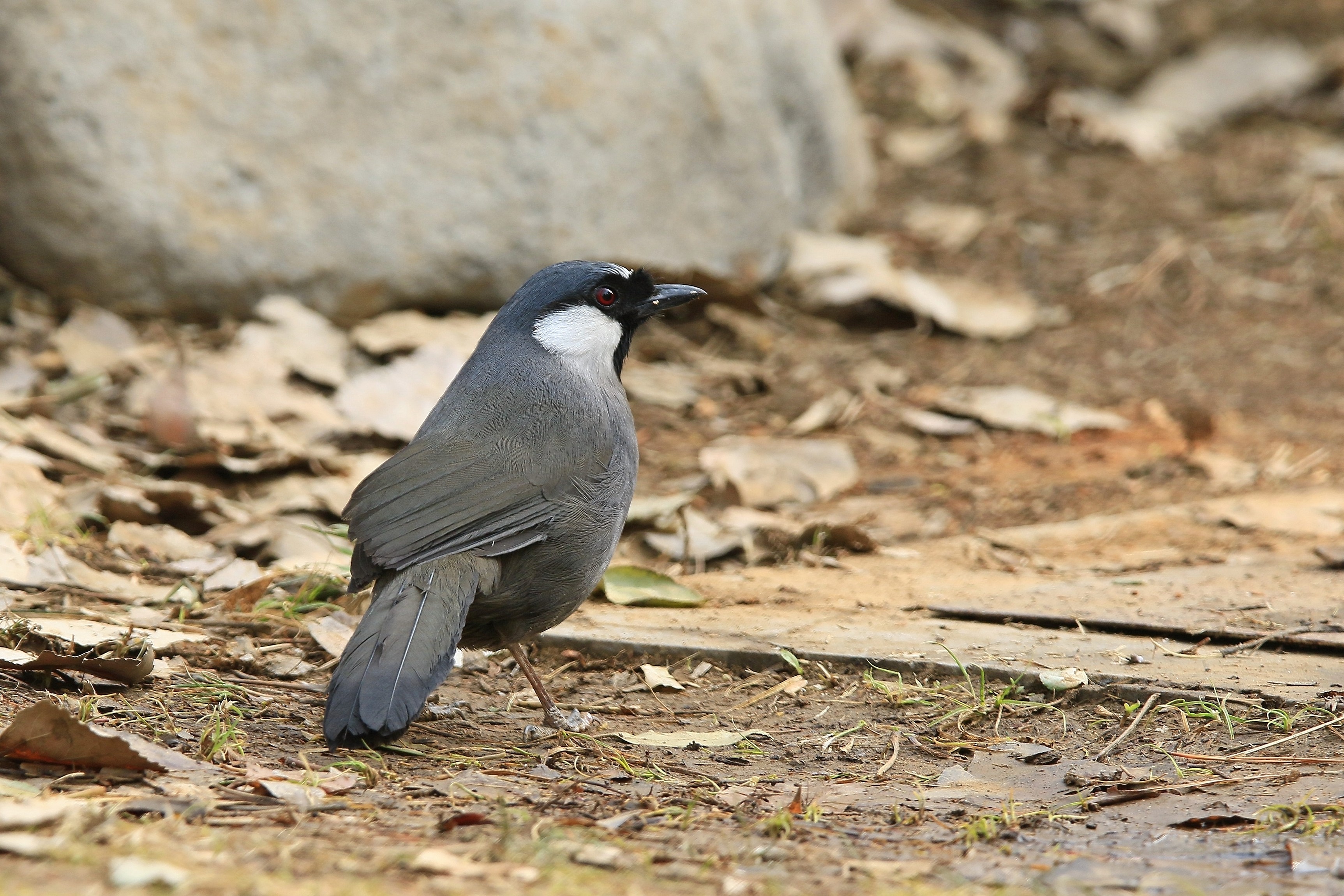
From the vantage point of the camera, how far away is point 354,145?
247 inches

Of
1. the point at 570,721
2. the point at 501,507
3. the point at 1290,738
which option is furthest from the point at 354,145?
the point at 1290,738

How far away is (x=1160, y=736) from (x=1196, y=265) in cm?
499

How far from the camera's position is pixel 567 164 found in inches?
257

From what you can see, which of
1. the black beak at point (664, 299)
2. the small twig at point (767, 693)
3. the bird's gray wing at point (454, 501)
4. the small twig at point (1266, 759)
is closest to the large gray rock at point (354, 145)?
the black beak at point (664, 299)

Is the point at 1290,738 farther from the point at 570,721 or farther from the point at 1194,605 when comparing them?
the point at 570,721

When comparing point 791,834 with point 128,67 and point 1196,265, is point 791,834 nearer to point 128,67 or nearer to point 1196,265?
point 128,67

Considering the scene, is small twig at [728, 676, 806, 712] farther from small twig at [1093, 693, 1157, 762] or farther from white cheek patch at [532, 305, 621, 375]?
white cheek patch at [532, 305, 621, 375]

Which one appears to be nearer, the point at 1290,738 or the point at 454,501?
the point at 1290,738

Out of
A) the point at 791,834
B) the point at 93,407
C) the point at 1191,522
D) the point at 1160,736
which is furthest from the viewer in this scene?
the point at 93,407

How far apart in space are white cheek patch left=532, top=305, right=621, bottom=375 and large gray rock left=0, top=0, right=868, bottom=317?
230 centimetres

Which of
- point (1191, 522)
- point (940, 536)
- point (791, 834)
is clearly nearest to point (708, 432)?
point (940, 536)

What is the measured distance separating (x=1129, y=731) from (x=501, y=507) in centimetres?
155

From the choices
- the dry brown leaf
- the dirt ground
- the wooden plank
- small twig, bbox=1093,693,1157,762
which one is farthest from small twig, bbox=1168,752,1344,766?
the dry brown leaf

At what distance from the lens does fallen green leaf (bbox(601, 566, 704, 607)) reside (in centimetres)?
423
